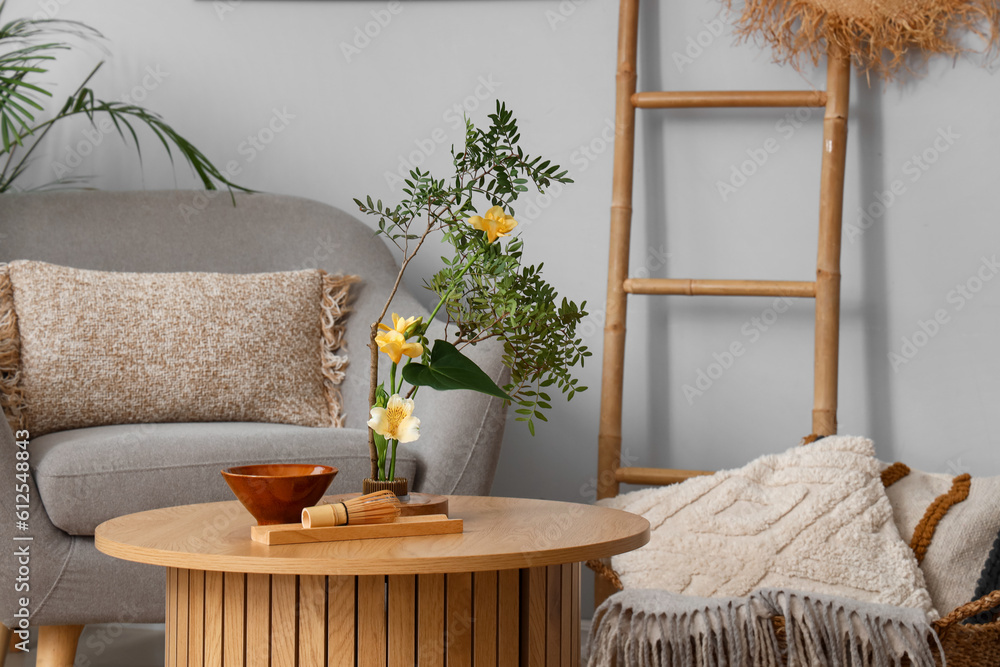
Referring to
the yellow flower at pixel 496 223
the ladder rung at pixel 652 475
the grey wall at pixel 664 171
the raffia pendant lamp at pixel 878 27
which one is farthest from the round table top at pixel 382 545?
the raffia pendant lamp at pixel 878 27

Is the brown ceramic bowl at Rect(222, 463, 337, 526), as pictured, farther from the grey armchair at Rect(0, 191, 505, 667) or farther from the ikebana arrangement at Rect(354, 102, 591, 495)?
the grey armchair at Rect(0, 191, 505, 667)

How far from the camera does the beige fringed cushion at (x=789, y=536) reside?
1.32 m

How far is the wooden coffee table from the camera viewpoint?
0.75 meters

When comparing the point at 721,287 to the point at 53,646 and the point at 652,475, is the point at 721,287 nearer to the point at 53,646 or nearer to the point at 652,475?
the point at 652,475

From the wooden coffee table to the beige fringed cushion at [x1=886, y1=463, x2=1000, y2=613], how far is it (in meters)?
0.75

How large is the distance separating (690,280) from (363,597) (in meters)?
1.25

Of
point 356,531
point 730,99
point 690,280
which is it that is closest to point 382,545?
point 356,531

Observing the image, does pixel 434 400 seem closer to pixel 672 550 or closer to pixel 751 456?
pixel 672 550

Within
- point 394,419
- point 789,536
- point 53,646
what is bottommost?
point 53,646

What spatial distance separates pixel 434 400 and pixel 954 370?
1.17 meters

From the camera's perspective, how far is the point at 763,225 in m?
1.95

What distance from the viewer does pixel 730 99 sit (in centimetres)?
185

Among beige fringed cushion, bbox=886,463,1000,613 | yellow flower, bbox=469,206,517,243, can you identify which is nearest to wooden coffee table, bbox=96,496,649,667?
yellow flower, bbox=469,206,517,243

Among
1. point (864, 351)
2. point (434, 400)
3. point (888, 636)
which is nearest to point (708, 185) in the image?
point (864, 351)
